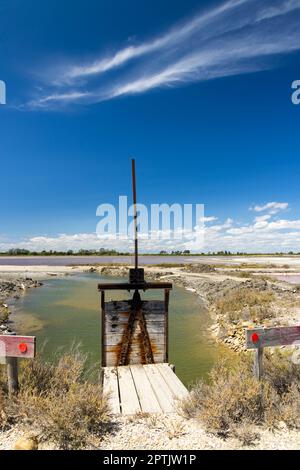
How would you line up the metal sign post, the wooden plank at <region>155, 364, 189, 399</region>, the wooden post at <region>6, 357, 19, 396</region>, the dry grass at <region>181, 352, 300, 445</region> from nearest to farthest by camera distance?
the dry grass at <region>181, 352, 300, 445</region>, the metal sign post, the wooden post at <region>6, 357, 19, 396</region>, the wooden plank at <region>155, 364, 189, 399</region>

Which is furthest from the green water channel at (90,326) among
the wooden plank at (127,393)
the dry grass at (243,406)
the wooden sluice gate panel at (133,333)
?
the dry grass at (243,406)

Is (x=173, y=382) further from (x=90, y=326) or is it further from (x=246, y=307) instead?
(x=246, y=307)

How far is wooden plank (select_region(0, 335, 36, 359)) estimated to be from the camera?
15.6 ft

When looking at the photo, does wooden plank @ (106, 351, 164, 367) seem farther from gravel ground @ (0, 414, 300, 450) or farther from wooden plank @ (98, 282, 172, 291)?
gravel ground @ (0, 414, 300, 450)

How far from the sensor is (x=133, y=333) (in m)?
7.68

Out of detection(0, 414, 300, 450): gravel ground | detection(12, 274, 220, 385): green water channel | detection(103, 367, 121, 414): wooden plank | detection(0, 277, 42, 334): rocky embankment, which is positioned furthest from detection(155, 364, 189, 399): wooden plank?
detection(0, 277, 42, 334): rocky embankment

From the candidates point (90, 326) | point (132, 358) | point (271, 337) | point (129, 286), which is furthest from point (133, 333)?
point (90, 326)

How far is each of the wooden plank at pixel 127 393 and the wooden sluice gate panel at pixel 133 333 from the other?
41 cm

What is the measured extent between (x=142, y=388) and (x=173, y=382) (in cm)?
67

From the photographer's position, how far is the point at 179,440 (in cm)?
438

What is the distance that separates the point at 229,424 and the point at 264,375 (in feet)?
4.67

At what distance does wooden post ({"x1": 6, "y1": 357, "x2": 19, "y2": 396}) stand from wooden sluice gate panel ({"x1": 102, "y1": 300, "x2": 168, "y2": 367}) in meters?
2.76
